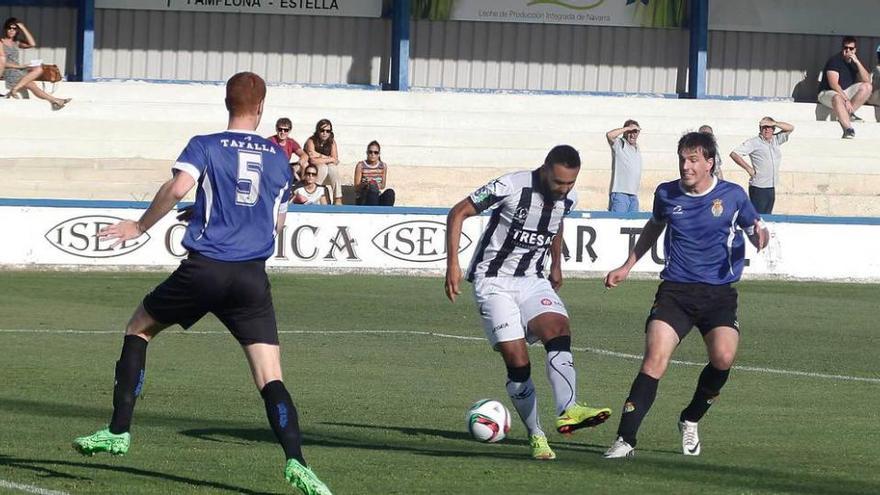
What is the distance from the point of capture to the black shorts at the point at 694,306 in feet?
29.6

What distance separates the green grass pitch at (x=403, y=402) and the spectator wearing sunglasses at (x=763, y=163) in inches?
212

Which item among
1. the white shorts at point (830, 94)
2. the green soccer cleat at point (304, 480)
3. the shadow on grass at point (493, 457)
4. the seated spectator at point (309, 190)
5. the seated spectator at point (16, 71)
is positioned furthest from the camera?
the white shorts at point (830, 94)

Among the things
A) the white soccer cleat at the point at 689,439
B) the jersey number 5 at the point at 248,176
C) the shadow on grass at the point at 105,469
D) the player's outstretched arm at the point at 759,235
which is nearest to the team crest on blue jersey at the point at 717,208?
the player's outstretched arm at the point at 759,235

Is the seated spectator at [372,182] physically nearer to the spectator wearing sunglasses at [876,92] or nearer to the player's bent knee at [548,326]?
the spectator wearing sunglasses at [876,92]

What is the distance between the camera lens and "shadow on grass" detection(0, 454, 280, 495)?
7387 millimetres

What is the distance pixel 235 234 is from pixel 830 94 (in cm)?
2418

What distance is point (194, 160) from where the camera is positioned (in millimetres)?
7164

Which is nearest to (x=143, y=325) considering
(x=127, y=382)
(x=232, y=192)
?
(x=127, y=382)

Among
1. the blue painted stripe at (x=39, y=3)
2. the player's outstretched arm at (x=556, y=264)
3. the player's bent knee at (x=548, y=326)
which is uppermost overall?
the blue painted stripe at (x=39, y=3)

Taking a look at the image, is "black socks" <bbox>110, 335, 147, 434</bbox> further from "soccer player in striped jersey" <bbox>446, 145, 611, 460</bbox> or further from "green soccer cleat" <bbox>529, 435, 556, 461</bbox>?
"green soccer cleat" <bbox>529, 435, 556, 461</bbox>

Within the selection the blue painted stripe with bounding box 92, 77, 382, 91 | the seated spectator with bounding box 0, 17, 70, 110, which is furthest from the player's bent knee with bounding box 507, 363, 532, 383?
the blue painted stripe with bounding box 92, 77, 382, 91

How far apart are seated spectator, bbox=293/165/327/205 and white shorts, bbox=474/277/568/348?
48.2ft

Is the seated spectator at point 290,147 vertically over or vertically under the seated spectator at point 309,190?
over

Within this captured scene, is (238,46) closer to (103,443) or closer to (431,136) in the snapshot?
(431,136)
